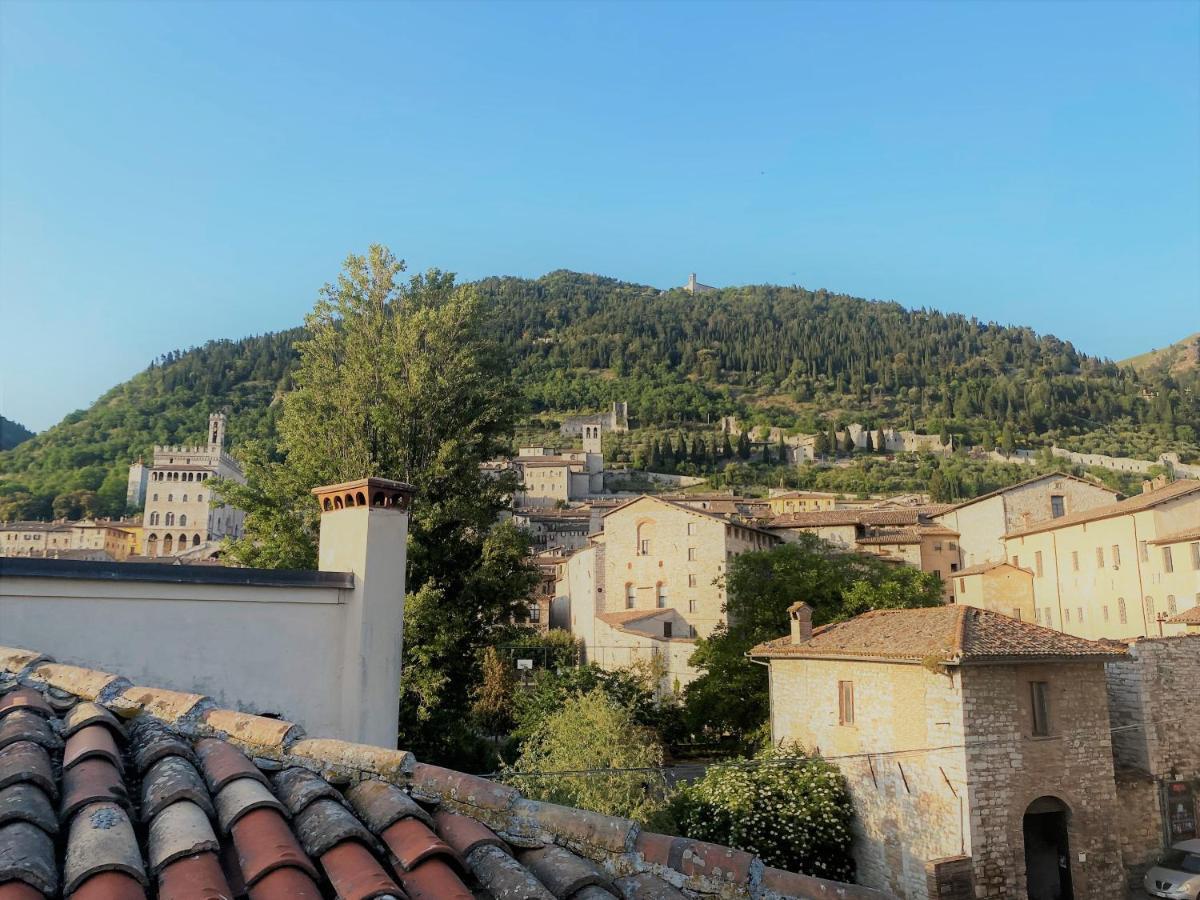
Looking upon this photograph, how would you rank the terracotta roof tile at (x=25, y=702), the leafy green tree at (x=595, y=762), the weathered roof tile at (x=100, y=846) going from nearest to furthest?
1. the weathered roof tile at (x=100, y=846)
2. the terracotta roof tile at (x=25, y=702)
3. the leafy green tree at (x=595, y=762)

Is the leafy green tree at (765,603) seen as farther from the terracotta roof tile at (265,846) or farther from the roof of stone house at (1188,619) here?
the terracotta roof tile at (265,846)

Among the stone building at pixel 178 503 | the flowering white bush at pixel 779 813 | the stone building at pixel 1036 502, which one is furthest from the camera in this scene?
the stone building at pixel 178 503

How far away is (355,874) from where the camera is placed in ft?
9.17

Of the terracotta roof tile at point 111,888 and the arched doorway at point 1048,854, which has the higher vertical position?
the terracotta roof tile at point 111,888

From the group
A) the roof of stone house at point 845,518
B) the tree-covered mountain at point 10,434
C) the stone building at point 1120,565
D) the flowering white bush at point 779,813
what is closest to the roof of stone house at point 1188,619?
the stone building at point 1120,565

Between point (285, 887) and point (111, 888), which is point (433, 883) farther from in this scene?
point (111, 888)

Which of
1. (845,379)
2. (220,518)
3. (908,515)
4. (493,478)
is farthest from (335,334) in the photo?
(845,379)

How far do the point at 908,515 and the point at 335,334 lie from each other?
42980mm

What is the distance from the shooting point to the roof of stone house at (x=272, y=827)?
274 centimetres

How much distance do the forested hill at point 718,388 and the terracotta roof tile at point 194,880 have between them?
114679 millimetres

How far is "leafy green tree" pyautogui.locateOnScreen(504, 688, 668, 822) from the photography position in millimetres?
18594

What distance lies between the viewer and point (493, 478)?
21.0 m

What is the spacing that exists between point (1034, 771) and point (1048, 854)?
84.8 inches

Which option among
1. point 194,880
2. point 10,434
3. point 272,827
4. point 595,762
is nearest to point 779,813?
point 595,762
